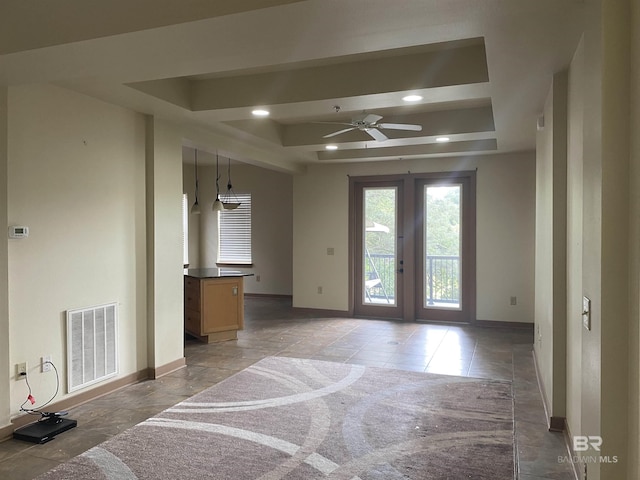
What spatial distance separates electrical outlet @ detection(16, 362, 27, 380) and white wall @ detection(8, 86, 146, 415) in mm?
35

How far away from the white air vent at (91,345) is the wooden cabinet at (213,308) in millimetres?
1691

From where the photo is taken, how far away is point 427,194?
733 centimetres

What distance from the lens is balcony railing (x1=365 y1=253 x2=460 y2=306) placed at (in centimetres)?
725

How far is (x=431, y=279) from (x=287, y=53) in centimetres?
518

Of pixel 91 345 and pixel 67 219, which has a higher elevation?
pixel 67 219

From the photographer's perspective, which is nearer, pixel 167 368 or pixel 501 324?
pixel 167 368

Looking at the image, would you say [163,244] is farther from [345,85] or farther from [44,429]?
[345,85]

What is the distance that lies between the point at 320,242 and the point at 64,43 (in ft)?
18.6

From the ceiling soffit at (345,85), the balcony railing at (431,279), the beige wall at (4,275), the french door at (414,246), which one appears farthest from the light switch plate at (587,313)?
the balcony railing at (431,279)

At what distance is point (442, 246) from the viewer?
729 centimetres

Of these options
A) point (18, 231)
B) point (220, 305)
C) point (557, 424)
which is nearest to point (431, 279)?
point (220, 305)

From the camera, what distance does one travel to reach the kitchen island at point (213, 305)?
5.85 m

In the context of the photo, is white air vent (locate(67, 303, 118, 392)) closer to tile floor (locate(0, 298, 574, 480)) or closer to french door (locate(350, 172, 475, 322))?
tile floor (locate(0, 298, 574, 480))

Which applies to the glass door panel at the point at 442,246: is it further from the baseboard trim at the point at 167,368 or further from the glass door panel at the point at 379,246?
the baseboard trim at the point at 167,368
